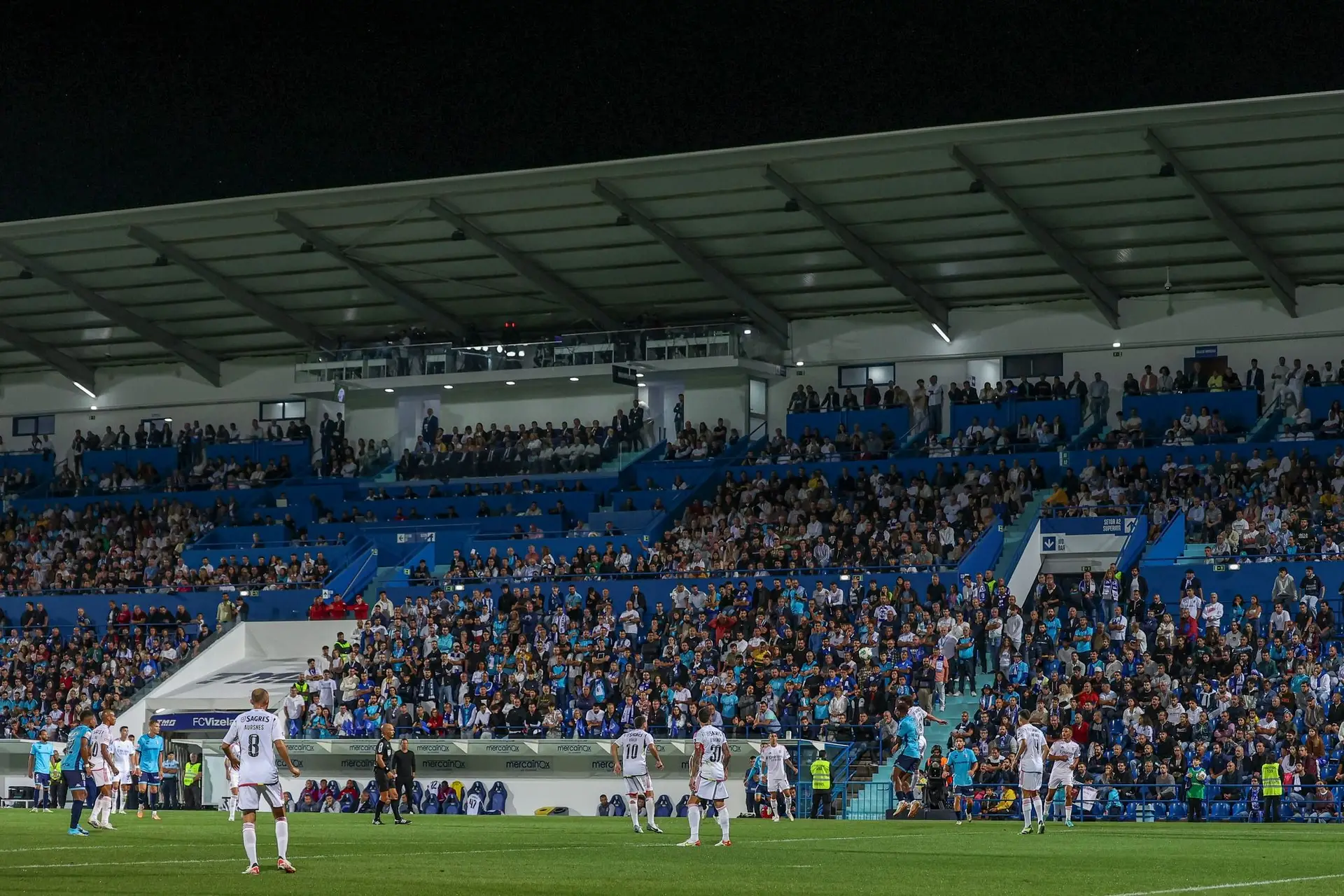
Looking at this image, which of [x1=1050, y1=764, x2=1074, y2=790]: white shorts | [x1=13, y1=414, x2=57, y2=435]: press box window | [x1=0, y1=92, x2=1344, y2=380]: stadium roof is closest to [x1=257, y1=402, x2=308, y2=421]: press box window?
[x1=0, y1=92, x2=1344, y2=380]: stadium roof

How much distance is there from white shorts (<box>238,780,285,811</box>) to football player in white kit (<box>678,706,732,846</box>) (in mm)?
6232

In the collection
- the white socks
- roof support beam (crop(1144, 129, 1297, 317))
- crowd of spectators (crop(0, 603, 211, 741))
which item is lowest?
the white socks

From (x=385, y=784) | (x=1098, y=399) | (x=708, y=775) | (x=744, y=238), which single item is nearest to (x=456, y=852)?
(x=708, y=775)

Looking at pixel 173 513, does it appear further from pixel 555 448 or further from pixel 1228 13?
pixel 1228 13

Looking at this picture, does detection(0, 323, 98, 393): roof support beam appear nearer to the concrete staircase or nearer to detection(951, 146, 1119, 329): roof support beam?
detection(951, 146, 1119, 329): roof support beam

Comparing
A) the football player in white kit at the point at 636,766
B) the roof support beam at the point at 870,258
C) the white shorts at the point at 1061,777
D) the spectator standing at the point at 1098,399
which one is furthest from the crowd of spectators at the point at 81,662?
the spectator standing at the point at 1098,399

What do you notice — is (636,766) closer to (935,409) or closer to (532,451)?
(935,409)

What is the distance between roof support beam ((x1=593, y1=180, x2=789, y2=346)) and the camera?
46.9m

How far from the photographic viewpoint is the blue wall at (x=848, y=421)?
174 feet

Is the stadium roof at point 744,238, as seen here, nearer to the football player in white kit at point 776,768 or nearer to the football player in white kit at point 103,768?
the football player in white kit at point 776,768

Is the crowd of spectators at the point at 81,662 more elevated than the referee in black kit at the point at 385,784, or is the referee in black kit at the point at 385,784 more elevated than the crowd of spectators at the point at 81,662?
the crowd of spectators at the point at 81,662

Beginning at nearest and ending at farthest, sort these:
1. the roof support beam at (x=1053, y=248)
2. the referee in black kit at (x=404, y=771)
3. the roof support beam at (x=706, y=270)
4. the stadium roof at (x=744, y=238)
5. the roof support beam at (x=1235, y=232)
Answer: the referee in black kit at (x=404, y=771), the roof support beam at (x=1235, y=232), the stadium roof at (x=744, y=238), the roof support beam at (x=1053, y=248), the roof support beam at (x=706, y=270)

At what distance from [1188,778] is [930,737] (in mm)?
6452

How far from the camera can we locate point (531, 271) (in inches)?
2057
